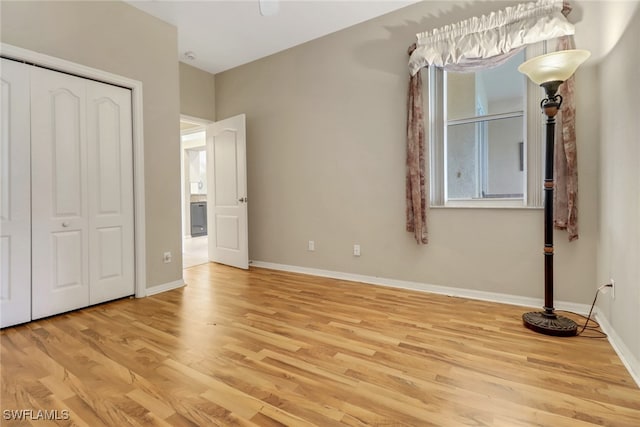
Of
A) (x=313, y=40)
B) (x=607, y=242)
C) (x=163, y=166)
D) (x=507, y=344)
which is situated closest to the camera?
(x=507, y=344)

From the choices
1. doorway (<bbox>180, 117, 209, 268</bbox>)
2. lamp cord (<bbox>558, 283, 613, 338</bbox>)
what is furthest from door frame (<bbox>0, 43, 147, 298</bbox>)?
doorway (<bbox>180, 117, 209, 268</bbox>)

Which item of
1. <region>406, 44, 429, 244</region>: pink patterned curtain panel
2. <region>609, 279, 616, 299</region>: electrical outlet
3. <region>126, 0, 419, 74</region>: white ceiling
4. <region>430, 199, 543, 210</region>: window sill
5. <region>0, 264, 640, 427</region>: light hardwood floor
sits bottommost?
<region>0, 264, 640, 427</region>: light hardwood floor

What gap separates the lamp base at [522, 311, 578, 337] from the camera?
7.13 ft

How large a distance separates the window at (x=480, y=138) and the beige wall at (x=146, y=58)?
9.27 ft

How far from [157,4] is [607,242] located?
4.45 meters

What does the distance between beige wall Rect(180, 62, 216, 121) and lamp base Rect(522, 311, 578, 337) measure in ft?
15.4

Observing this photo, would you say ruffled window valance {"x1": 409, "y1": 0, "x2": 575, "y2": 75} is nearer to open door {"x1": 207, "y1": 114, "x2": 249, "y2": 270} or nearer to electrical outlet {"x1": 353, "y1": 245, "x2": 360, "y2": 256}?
electrical outlet {"x1": 353, "y1": 245, "x2": 360, "y2": 256}

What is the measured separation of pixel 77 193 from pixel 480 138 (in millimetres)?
3778

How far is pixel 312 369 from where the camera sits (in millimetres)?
1792

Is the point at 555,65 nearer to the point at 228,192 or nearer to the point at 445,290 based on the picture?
the point at 445,290

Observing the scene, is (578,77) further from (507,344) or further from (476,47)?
(507,344)

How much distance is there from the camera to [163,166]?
11.3 ft

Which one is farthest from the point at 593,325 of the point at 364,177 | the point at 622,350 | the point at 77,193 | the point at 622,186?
the point at 77,193

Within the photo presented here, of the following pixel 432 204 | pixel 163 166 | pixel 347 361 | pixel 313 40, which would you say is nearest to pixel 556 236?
pixel 432 204
